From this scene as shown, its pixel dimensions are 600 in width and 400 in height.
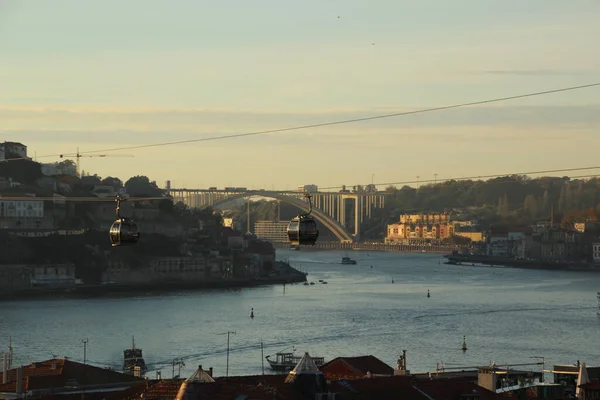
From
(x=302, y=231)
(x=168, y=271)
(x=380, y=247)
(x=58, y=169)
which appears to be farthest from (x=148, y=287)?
(x=380, y=247)

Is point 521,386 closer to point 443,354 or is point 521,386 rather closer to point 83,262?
point 443,354

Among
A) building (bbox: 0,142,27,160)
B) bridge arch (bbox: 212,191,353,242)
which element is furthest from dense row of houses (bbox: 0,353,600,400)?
bridge arch (bbox: 212,191,353,242)

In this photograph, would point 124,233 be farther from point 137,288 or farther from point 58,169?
point 58,169

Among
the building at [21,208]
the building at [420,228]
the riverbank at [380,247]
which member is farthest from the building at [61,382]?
the building at [420,228]

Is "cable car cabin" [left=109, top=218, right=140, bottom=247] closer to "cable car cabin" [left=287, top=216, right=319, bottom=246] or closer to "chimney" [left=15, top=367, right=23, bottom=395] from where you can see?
"cable car cabin" [left=287, top=216, right=319, bottom=246]

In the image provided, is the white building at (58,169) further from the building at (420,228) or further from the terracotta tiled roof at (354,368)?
the terracotta tiled roof at (354,368)
